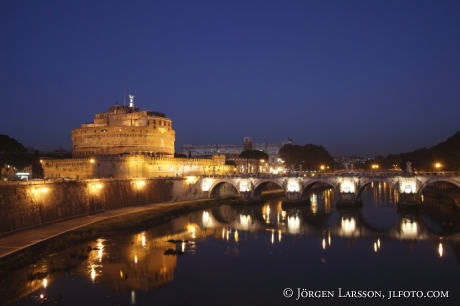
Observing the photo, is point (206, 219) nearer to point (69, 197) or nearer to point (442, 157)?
point (69, 197)

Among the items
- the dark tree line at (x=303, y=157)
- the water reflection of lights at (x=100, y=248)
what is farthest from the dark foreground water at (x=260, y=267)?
the dark tree line at (x=303, y=157)

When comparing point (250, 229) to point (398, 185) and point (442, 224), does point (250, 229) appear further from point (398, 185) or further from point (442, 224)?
point (398, 185)

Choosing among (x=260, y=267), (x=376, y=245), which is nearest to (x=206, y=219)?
(x=376, y=245)

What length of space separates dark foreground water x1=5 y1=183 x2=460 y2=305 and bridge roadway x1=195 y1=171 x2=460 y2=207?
687 centimetres

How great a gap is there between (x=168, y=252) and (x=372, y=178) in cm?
3031

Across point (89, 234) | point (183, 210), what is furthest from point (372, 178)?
point (89, 234)

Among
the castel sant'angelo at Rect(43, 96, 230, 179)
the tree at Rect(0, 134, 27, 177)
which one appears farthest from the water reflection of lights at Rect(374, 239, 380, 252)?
the castel sant'angelo at Rect(43, 96, 230, 179)

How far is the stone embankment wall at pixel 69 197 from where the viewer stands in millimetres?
28958

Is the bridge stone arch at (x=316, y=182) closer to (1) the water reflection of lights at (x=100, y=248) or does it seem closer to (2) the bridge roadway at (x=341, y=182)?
(2) the bridge roadway at (x=341, y=182)

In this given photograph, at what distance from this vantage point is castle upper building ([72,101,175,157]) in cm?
6644

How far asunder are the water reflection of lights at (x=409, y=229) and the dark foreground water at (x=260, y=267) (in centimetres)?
8

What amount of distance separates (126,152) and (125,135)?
504cm

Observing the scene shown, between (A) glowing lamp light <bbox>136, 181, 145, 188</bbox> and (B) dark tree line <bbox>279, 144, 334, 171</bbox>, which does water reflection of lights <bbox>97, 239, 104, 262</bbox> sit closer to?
(A) glowing lamp light <bbox>136, 181, 145, 188</bbox>

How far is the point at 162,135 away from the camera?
70.7 m
